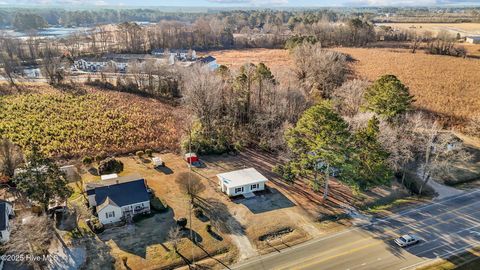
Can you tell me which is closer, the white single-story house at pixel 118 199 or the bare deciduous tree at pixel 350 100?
the white single-story house at pixel 118 199

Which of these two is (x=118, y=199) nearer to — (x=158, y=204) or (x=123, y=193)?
(x=123, y=193)

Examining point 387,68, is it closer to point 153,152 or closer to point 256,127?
point 256,127

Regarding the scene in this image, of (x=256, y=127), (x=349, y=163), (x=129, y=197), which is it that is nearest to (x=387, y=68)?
(x=256, y=127)

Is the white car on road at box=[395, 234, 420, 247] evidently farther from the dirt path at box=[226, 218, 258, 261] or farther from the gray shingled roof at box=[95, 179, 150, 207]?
the gray shingled roof at box=[95, 179, 150, 207]

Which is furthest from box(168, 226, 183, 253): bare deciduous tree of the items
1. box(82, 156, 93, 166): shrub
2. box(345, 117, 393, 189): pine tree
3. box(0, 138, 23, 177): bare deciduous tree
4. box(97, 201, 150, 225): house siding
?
box(0, 138, 23, 177): bare deciduous tree

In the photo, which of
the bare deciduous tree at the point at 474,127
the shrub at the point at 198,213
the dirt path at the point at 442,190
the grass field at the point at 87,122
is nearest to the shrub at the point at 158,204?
the shrub at the point at 198,213

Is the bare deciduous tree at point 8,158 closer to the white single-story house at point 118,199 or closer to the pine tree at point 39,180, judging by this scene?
the pine tree at point 39,180

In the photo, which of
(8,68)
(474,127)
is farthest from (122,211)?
(8,68)
